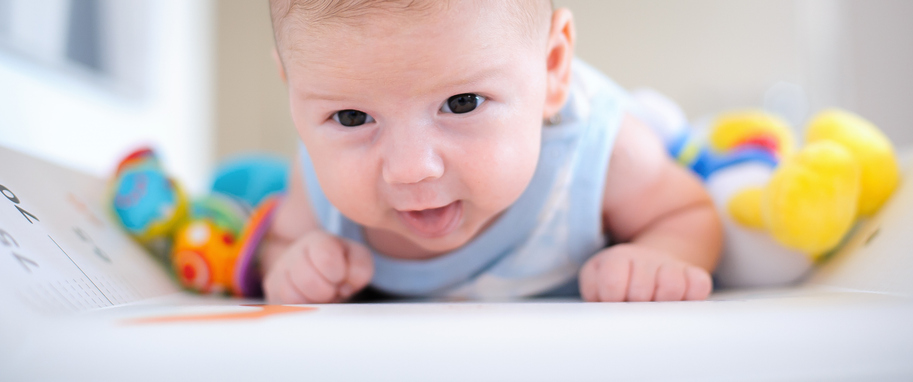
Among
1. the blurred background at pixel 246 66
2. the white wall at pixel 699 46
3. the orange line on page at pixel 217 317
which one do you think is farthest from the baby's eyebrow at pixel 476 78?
the white wall at pixel 699 46

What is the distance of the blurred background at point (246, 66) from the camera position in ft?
4.33

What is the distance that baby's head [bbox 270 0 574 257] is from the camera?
1.77 ft

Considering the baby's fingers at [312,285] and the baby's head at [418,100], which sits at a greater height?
the baby's head at [418,100]

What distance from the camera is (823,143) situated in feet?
2.26

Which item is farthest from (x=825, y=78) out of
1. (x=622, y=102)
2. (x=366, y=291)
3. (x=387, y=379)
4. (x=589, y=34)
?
(x=387, y=379)

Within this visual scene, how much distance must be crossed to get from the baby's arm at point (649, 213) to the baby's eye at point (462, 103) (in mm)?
225

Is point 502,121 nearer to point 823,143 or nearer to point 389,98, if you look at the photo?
point 389,98

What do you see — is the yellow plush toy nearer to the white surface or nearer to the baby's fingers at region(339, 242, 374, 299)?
the white surface

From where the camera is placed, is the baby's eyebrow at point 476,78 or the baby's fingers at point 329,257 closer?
the baby's eyebrow at point 476,78

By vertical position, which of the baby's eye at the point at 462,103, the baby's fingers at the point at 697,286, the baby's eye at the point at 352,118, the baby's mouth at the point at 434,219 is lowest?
the baby's fingers at the point at 697,286

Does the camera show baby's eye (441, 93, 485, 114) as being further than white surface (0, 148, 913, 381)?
Yes

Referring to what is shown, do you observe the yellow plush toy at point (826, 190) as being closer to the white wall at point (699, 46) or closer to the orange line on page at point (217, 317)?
the orange line on page at point (217, 317)

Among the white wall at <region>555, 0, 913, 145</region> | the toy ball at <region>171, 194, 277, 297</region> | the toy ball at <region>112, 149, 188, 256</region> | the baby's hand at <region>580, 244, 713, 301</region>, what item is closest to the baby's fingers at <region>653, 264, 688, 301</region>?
the baby's hand at <region>580, 244, 713, 301</region>

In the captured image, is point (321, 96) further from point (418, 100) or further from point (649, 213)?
point (649, 213)
